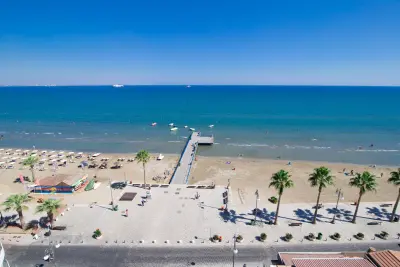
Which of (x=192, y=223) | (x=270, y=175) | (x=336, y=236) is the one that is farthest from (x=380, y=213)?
(x=192, y=223)

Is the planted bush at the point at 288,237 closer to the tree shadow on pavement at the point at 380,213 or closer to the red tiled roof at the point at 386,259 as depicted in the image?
the red tiled roof at the point at 386,259

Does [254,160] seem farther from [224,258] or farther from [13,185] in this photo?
[13,185]

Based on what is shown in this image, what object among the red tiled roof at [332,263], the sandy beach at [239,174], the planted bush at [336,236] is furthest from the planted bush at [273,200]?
the red tiled roof at [332,263]

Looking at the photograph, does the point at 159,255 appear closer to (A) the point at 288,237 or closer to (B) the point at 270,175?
(A) the point at 288,237

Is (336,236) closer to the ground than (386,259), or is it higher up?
closer to the ground

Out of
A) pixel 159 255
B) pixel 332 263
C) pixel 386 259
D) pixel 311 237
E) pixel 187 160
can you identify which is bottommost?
pixel 159 255

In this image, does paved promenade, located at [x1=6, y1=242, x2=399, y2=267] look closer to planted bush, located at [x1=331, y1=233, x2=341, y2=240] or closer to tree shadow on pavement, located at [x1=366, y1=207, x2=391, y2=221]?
planted bush, located at [x1=331, y1=233, x2=341, y2=240]
